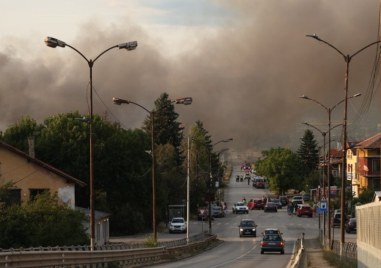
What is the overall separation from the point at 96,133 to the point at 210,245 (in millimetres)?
29155

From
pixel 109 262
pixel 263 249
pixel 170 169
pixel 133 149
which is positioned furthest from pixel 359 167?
pixel 109 262

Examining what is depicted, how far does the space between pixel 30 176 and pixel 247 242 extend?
24.3 metres

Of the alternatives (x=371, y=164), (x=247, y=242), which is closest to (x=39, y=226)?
(x=247, y=242)

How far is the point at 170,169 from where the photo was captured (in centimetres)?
13212

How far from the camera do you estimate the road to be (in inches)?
1976

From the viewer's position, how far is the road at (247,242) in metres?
50.2

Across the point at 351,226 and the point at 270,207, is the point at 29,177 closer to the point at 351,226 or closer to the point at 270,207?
the point at 351,226

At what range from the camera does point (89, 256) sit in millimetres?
34500

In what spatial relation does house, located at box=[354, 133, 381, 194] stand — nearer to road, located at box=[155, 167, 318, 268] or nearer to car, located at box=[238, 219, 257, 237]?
road, located at box=[155, 167, 318, 268]

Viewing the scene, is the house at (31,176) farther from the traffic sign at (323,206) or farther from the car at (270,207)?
the car at (270,207)

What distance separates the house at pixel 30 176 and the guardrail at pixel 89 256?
11.3m

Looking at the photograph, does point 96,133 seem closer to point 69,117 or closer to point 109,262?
point 69,117

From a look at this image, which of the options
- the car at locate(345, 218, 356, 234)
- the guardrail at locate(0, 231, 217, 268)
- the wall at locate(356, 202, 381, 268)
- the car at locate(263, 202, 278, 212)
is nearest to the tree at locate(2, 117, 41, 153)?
the car at locate(345, 218, 356, 234)

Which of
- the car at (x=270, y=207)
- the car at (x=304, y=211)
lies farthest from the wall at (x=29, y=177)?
the car at (x=270, y=207)
